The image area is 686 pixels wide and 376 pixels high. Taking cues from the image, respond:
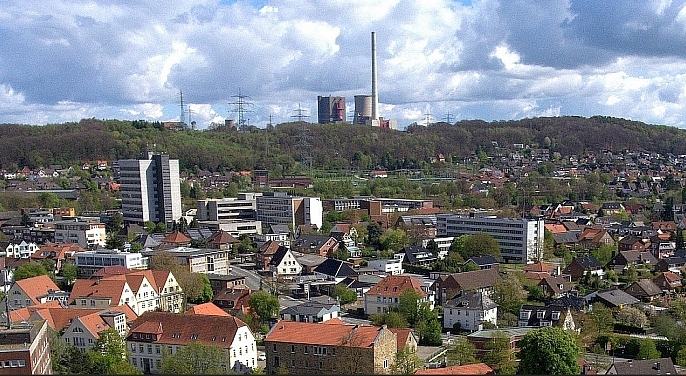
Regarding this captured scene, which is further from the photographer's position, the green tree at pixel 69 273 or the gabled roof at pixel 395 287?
the green tree at pixel 69 273

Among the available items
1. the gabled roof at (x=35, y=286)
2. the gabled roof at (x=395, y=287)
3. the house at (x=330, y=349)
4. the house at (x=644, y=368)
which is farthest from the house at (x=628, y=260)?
the gabled roof at (x=35, y=286)

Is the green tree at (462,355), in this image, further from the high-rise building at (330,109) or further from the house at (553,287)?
the high-rise building at (330,109)

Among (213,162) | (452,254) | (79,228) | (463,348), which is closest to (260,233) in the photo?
(79,228)

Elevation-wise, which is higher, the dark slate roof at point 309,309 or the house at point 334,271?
the dark slate roof at point 309,309

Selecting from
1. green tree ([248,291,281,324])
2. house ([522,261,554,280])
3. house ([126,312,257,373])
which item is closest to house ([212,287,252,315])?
green tree ([248,291,281,324])

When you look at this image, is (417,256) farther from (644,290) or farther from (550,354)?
(550,354)

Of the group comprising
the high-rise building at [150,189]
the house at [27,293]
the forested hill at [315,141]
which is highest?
the forested hill at [315,141]

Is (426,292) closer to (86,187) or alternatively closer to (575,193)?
(575,193)
